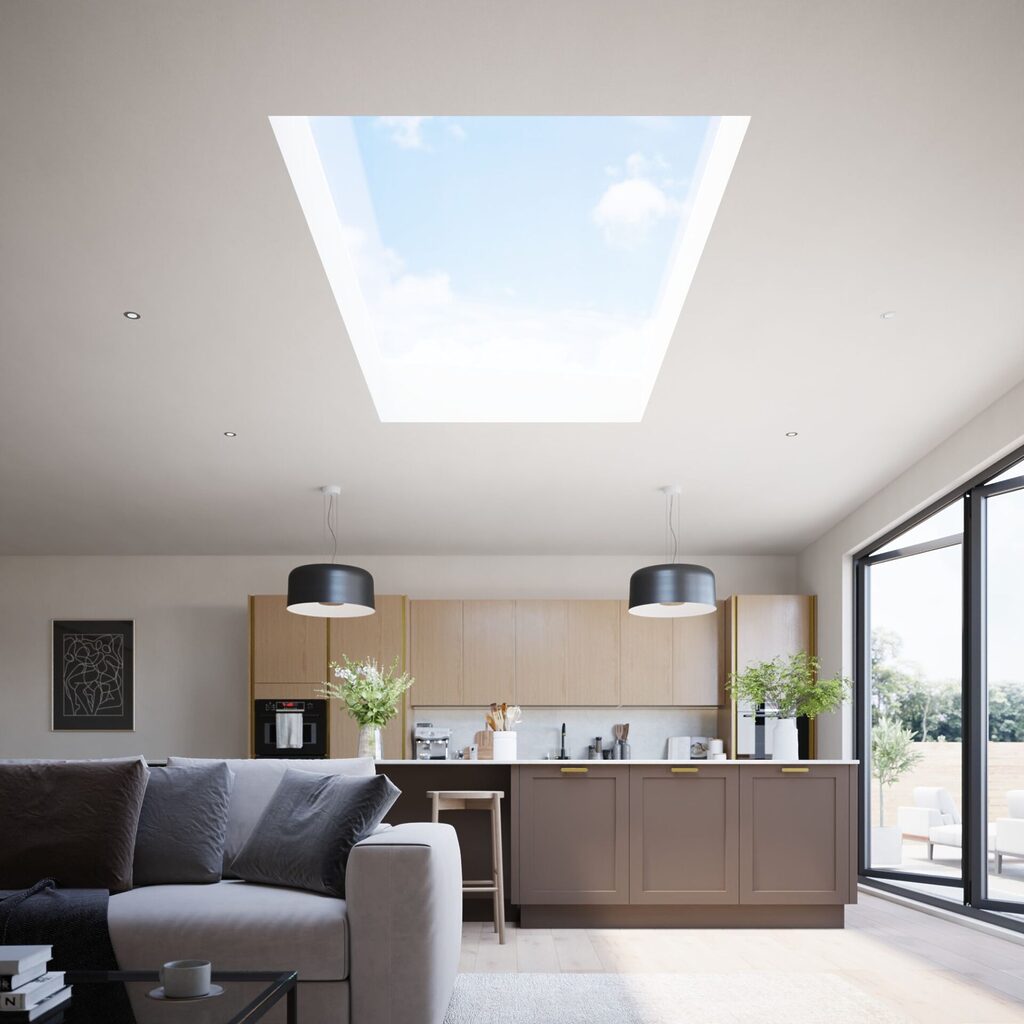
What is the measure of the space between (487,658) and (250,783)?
4.19 meters

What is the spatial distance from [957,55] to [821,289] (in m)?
1.60

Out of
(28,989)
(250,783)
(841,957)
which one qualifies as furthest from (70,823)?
(841,957)

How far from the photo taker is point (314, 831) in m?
3.92

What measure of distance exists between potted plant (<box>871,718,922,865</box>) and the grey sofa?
14.7ft

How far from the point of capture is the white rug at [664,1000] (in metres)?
4.20

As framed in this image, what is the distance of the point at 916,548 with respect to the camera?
7.27 m

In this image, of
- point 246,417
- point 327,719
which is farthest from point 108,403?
point 327,719

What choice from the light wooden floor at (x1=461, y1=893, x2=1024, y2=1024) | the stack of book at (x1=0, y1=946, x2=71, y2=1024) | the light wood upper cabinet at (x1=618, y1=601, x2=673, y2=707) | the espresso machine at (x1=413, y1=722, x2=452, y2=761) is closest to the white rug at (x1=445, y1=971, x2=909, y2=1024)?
the light wooden floor at (x1=461, y1=893, x2=1024, y2=1024)

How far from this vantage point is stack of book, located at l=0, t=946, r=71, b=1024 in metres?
2.50

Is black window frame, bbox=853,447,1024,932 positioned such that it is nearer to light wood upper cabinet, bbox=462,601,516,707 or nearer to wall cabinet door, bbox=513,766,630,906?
wall cabinet door, bbox=513,766,630,906

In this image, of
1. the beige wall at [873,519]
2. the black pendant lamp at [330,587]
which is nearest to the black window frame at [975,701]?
the beige wall at [873,519]

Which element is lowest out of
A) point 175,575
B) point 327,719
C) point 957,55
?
point 327,719

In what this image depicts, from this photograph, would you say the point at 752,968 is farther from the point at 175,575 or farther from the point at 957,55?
the point at 175,575

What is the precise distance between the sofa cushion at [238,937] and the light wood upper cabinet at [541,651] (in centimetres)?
506
